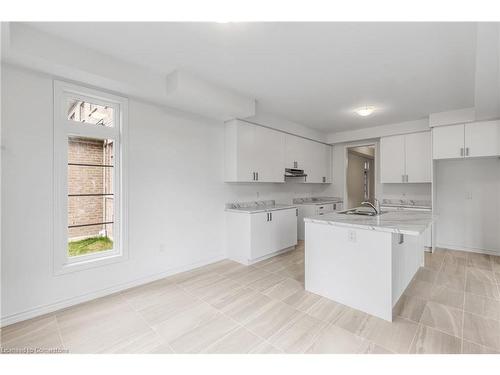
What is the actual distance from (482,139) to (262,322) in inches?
176

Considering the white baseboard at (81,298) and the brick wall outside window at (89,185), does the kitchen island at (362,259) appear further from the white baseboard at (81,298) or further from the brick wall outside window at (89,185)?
the brick wall outside window at (89,185)

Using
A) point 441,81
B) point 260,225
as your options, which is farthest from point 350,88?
point 260,225

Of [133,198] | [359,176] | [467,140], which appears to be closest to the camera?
[133,198]

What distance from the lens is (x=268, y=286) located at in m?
2.89

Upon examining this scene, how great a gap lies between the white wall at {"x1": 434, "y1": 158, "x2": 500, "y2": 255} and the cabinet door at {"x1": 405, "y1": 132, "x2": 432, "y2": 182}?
257mm

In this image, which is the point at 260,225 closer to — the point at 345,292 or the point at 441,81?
the point at 345,292

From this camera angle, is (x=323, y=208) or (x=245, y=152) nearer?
(x=245, y=152)

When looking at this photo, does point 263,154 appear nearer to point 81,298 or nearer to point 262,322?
point 262,322

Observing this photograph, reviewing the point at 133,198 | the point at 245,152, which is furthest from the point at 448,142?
the point at 133,198

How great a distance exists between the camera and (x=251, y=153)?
4.01 m

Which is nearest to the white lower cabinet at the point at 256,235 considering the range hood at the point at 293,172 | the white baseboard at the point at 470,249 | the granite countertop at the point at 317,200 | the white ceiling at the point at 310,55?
the range hood at the point at 293,172

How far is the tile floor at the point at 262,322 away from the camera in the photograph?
1.79 m

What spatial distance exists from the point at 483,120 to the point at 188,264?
17.2ft

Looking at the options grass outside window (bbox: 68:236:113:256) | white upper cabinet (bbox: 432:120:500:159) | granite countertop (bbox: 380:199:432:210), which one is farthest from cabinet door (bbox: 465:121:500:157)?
grass outside window (bbox: 68:236:113:256)
